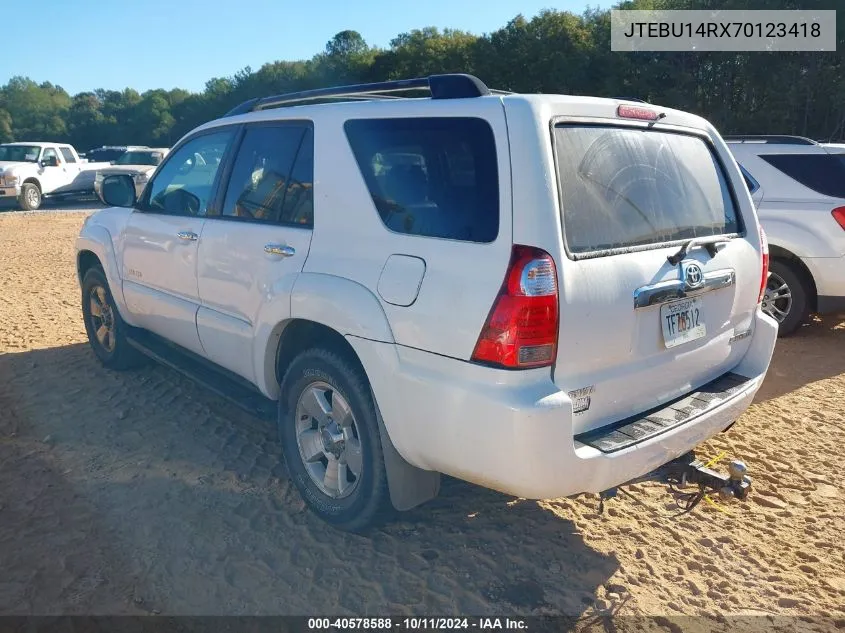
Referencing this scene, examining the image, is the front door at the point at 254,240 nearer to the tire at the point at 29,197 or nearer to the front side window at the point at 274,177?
the front side window at the point at 274,177

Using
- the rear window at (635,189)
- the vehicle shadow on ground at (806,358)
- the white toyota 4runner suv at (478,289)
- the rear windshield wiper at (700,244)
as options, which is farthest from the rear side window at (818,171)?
the rear windshield wiper at (700,244)

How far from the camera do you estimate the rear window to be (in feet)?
8.37

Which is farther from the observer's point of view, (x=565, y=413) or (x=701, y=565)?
(x=701, y=565)

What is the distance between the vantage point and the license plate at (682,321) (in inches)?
108

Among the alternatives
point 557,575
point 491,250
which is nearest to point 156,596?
point 557,575

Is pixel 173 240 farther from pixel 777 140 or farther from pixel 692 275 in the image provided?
pixel 777 140

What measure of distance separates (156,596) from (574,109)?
8.36ft

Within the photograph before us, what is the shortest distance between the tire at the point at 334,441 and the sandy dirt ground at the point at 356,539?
0.17 m

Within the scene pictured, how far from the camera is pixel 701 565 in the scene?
3008 millimetres

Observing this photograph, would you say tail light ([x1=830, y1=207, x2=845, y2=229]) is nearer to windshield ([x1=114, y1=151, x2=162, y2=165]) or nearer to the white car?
the white car

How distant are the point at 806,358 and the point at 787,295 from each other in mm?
642

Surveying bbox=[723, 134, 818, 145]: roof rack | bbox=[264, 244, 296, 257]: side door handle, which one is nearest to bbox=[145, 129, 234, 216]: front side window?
bbox=[264, 244, 296, 257]: side door handle

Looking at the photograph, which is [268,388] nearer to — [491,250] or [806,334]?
[491,250]

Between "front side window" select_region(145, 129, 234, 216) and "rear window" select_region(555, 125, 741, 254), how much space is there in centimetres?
218
